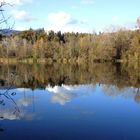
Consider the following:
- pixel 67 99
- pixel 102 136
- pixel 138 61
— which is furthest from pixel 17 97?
pixel 138 61

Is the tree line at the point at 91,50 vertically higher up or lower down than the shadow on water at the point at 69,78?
higher up

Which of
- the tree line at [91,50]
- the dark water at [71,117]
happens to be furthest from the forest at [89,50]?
the dark water at [71,117]

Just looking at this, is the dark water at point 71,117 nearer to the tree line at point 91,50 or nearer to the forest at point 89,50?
the forest at point 89,50

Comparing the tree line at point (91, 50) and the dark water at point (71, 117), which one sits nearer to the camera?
the dark water at point (71, 117)

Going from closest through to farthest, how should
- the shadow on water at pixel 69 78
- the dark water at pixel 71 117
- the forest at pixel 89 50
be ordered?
the dark water at pixel 71 117
the shadow on water at pixel 69 78
the forest at pixel 89 50

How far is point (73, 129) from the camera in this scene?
9523mm

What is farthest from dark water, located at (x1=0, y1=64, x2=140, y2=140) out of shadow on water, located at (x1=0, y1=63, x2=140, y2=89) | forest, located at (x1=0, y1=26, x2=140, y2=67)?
forest, located at (x1=0, y1=26, x2=140, y2=67)

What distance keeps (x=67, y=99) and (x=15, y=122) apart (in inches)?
231

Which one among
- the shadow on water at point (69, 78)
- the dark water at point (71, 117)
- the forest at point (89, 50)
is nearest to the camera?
the dark water at point (71, 117)

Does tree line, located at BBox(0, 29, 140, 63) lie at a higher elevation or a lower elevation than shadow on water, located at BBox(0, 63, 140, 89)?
higher

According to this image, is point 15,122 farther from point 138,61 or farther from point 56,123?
point 138,61

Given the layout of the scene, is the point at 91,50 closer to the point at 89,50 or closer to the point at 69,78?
the point at 89,50

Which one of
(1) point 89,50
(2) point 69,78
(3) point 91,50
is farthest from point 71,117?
(1) point 89,50

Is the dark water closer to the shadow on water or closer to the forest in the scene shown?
the shadow on water
